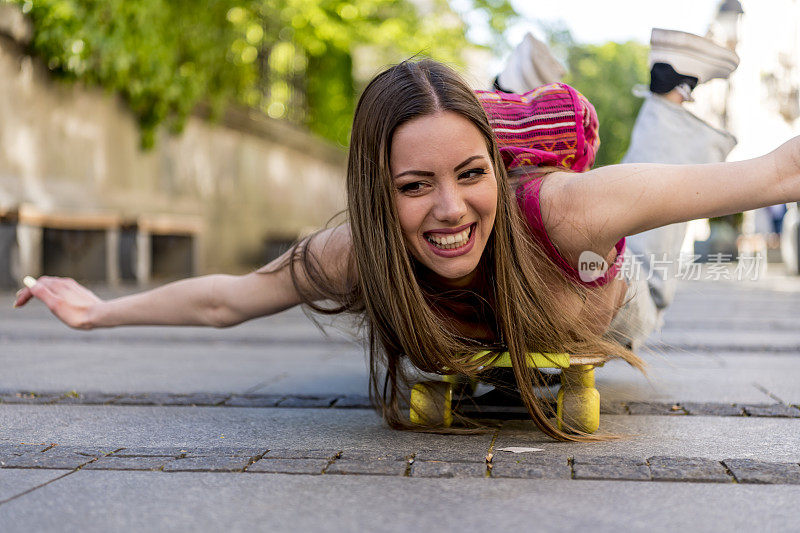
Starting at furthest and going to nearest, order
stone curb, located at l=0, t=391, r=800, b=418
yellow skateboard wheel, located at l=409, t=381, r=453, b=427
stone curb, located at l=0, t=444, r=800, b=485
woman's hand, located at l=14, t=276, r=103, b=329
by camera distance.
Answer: woman's hand, located at l=14, t=276, r=103, b=329, stone curb, located at l=0, t=391, r=800, b=418, yellow skateboard wheel, located at l=409, t=381, r=453, b=427, stone curb, located at l=0, t=444, r=800, b=485

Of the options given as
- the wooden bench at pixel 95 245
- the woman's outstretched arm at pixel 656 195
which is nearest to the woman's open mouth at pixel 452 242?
the woman's outstretched arm at pixel 656 195

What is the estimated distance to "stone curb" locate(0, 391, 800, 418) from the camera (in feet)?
10.2

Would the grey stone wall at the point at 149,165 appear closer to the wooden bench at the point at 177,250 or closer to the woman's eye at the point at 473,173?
the wooden bench at the point at 177,250

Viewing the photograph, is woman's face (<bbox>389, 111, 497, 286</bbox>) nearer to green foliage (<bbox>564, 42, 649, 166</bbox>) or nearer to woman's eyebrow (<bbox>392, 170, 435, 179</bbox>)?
woman's eyebrow (<bbox>392, 170, 435, 179</bbox>)

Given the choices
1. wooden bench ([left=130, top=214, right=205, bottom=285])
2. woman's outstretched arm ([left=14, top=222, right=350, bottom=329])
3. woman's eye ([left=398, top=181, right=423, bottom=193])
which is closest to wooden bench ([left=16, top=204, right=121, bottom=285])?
wooden bench ([left=130, top=214, right=205, bottom=285])

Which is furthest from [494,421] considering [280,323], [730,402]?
[280,323]

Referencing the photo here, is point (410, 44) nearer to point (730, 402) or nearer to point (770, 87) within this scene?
point (730, 402)

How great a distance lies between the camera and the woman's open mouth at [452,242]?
2453mm

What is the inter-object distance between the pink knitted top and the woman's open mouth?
269mm

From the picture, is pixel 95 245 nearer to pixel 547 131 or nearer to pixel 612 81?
pixel 547 131

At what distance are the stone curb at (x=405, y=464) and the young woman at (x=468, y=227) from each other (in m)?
0.33

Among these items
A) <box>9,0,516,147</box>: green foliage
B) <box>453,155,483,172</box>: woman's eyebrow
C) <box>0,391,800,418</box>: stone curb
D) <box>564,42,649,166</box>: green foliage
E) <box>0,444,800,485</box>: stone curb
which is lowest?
<box>0,391,800,418</box>: stone curb

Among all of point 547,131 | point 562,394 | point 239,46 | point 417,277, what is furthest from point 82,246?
point 562,394

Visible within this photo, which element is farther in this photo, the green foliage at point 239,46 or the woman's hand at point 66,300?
the green foliage at point 239,46
